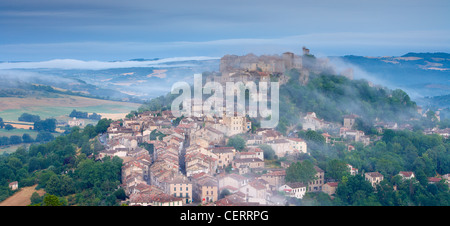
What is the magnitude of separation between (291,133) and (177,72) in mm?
35606

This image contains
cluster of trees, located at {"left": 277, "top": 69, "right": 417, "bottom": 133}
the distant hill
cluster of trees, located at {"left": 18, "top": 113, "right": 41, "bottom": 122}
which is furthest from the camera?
the distant hill

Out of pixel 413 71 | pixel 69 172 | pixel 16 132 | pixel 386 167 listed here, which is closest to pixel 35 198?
pixel 69 172

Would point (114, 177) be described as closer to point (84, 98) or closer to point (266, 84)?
point (266, 84)

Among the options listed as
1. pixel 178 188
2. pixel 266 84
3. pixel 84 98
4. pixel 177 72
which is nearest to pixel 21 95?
pixel 84 98

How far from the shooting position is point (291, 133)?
83.9 feet

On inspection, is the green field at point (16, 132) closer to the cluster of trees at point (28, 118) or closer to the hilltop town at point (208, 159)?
A: the cluster of trees at point (28, 118)

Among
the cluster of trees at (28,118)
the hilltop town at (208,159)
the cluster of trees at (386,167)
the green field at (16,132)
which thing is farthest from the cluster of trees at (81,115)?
the cluster of trees at (386,167)
